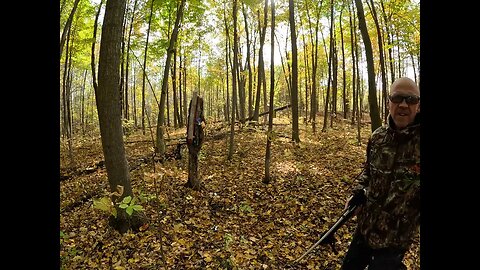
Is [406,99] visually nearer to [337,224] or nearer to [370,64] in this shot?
[337,224]

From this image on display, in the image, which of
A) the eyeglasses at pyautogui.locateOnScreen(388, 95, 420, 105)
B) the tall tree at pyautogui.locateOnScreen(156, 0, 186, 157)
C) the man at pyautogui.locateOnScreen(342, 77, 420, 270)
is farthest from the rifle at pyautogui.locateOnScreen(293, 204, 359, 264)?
the tall tree at pyautogui.locateOnScreen(156, 0, 186, 157)

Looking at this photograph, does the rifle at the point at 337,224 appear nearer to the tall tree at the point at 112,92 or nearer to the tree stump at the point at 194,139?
the tall tree at the point at 112,92

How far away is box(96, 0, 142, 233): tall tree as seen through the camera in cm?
539

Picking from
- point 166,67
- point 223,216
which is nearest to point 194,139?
point 223,216

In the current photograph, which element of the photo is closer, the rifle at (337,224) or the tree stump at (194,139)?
the rifle at (337,224)

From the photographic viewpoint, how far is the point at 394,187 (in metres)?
2.32

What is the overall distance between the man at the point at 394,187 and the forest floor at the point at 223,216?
7.55 feet

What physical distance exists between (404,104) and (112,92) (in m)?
5.03

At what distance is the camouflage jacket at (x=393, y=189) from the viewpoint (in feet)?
7.34

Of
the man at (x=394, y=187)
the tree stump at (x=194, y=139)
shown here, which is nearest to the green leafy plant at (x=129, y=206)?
the man at (x=394, y=187)

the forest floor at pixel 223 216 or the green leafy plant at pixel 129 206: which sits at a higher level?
the green leafy plant at pixel 129 206
